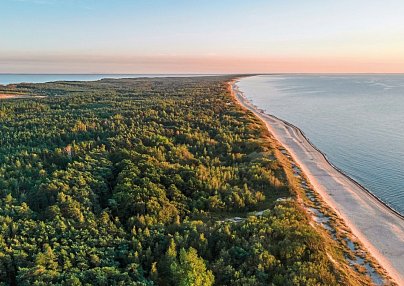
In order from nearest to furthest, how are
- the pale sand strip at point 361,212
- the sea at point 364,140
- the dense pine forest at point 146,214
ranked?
the dense pine forest at point 146,214 → the pale sand strip at point 361,212 → the sea at point 364,140

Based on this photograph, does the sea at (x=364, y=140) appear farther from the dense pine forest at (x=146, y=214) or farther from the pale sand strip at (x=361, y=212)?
the dense pine forest at (x=146, y=214)

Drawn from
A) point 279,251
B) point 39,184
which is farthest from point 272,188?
point 39,184

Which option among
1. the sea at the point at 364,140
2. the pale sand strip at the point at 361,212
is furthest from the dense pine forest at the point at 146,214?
the sea at the point at 364,140

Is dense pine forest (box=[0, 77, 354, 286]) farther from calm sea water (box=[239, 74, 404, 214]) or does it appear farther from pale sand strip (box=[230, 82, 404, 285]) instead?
calm sea water (box=[239, 74, 404, 214])

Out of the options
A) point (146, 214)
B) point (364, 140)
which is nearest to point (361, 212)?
point (146, 214)

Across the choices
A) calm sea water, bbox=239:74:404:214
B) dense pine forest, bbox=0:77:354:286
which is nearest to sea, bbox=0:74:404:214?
→ calm sea water, bbox=239:74:404:214

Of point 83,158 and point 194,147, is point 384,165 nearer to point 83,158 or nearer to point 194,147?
point 194,147
